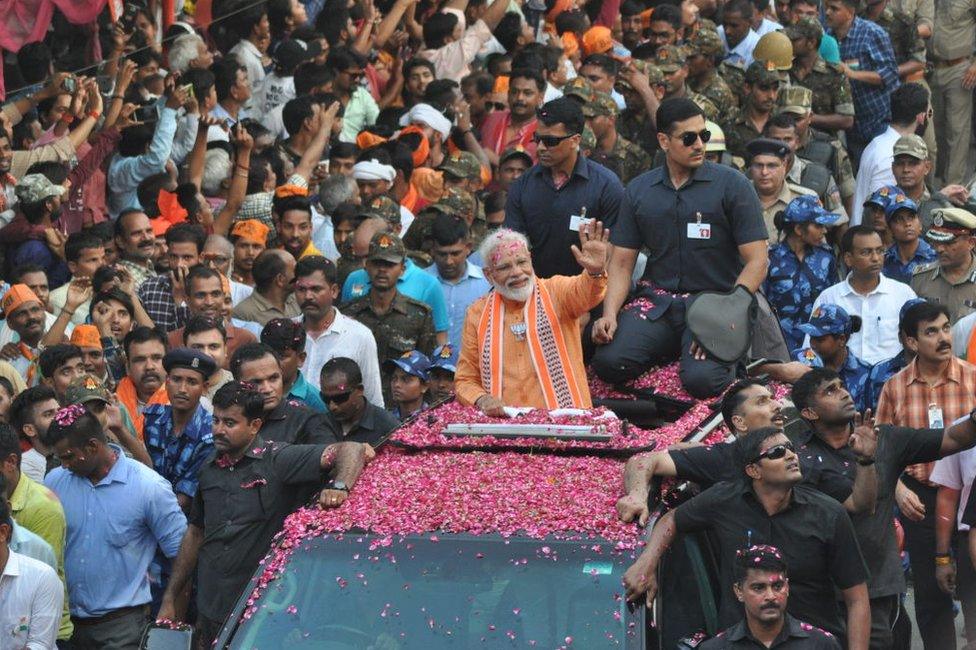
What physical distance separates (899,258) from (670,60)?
390cm

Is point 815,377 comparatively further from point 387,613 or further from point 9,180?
point 9,180

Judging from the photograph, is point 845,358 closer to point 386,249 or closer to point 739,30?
point 386,249

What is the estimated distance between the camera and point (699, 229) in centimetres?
1133

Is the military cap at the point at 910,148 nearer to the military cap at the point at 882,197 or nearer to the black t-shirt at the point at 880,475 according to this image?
the military cap at the point at 882,197

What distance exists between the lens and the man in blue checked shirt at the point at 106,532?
404 inches

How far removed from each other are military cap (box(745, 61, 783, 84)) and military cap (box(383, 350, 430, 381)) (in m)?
6.59

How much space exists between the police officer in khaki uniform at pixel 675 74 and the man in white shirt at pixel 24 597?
405 inches

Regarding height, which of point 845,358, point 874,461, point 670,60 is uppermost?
point 670,60

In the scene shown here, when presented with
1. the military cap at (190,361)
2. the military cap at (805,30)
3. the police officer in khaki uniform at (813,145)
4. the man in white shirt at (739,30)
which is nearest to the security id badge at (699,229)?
the military cap at (190,361)

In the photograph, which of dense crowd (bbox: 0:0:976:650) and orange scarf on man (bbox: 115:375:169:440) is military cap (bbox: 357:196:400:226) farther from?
orange scarf on man (bbox: 115:375:169:440)

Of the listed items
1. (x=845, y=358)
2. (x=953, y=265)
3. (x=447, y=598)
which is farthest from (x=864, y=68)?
(x=447, y=598)

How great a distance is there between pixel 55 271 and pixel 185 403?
3466mm

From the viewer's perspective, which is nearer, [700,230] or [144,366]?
[700,230]

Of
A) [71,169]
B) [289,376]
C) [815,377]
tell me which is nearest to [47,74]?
[71,169]
